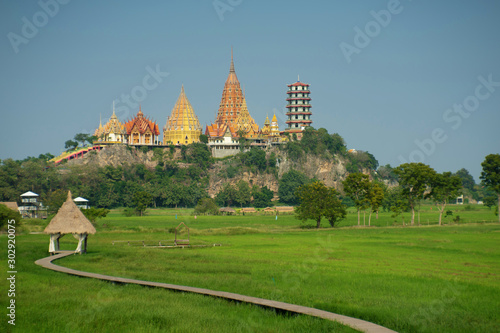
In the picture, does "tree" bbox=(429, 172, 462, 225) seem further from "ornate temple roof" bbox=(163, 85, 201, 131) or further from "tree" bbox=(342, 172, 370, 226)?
"ornate temple roof" bbox=(163, 85, 201, 131)

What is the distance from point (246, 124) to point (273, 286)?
4221 inches

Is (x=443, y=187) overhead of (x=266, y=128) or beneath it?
beneath

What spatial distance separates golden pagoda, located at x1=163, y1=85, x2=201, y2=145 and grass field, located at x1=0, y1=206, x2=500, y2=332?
8117 cm

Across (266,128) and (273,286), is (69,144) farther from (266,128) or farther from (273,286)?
(273,286)

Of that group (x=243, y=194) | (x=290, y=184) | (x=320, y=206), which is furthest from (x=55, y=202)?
(x=290, y=184)

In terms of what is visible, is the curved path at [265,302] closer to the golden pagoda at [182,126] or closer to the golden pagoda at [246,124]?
the golden pagoda at [182,126]

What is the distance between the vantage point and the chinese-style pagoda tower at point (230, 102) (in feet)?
450

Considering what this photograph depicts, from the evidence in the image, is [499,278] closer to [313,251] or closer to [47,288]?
[313,251]

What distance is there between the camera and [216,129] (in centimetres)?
13188

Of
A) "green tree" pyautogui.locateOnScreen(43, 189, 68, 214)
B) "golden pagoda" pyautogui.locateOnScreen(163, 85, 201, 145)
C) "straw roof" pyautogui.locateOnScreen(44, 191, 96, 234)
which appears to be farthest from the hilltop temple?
"straw roof" pyautogui.locateOnScreen(44, 191, 96, 234)

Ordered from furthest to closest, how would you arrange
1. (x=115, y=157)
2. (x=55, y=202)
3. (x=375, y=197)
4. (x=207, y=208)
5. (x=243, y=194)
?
1. (x=115, y=157)
2. (x=243, y=194)
3. (x=207, y=208)
4. (x=55, y=202)
5. (x=375, y=197)

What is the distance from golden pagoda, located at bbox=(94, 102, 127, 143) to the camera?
409 feet

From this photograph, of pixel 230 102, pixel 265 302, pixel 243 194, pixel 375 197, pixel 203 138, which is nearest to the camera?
pixel 265 302

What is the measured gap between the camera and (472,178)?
169 m
